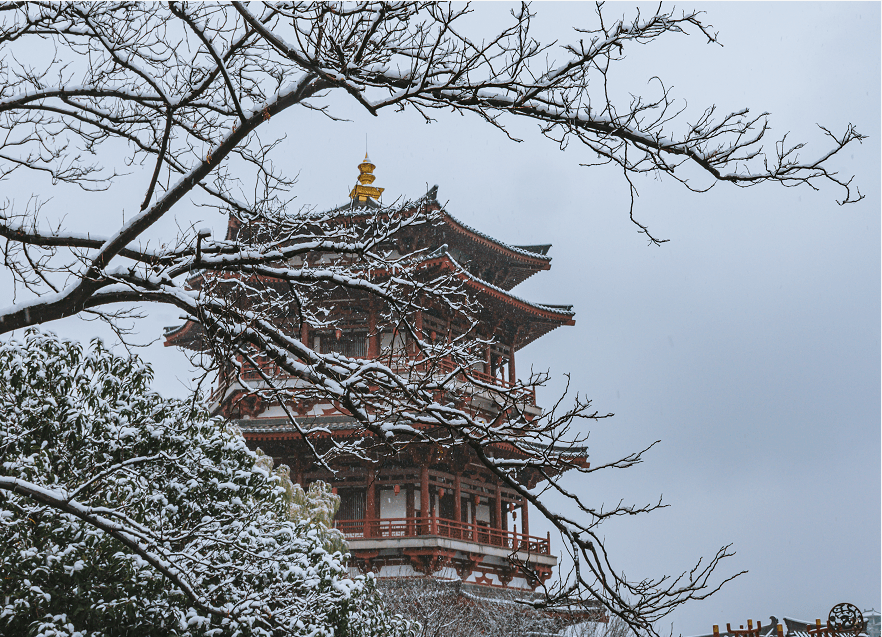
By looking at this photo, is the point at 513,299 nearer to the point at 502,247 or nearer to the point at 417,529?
the point at 502,247

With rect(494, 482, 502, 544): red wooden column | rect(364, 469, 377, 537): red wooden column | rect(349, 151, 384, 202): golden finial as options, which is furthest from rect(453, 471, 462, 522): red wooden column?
rect(349, 151, 384, 202): golden finial

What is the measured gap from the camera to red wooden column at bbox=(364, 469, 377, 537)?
16.7m

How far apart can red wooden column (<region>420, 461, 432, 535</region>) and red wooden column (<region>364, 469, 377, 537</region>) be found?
1032mm

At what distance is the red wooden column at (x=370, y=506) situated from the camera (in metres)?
16.7

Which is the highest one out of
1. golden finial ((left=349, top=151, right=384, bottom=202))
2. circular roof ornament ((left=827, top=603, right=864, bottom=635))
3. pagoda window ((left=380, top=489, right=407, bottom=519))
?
golden finial ((left=349, top=151, right=384, bottom=202))

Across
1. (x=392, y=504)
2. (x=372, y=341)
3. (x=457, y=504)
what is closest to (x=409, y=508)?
(x=392, y=504)

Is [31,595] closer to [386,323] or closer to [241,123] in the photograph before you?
[386,323]

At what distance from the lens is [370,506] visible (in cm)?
1695

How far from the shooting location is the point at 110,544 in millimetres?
5738

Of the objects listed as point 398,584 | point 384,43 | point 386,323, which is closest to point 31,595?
point 386,323

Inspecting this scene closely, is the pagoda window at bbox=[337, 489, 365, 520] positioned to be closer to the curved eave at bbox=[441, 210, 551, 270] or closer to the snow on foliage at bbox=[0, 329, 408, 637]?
the curved eave at bbox=[441, 210, 551, 270]

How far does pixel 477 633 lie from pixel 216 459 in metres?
9.97

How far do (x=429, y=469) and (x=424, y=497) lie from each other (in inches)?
29.0

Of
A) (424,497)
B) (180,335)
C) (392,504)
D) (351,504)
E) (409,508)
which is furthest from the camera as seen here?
(180,335)
